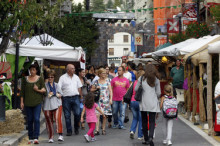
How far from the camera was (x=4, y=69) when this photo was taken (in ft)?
41.7

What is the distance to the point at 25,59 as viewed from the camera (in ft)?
44.8

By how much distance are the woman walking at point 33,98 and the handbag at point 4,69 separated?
1396mm

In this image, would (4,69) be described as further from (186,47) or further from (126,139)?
(186,47)

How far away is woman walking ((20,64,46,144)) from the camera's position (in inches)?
445

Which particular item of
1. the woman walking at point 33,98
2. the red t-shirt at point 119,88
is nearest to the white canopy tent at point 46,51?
the red t-shirt at point 119,88

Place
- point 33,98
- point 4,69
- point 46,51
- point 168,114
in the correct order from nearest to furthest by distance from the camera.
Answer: point 168,114, point 33,98, point 4,69, point 46,51

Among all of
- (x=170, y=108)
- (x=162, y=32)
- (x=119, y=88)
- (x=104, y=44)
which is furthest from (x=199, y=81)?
(x=104, y=44)

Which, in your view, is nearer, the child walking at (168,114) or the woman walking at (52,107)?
the child walking at (168,114)

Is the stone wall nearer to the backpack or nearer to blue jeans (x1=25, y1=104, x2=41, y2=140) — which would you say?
blue jeans (x1=25, y1=104, x2=41, y2=140)

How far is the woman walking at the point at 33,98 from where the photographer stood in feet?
37.1

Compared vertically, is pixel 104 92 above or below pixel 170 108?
above

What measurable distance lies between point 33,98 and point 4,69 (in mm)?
1837

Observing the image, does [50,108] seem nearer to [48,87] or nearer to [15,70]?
[48,87]

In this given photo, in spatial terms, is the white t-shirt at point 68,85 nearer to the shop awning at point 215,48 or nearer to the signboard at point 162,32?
the shop awning at point 215,48
